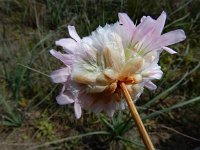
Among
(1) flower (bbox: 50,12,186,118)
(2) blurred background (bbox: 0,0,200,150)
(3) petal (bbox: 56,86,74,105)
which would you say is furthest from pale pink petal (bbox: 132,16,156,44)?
(2) blurred background (bbox: 0,0,200,150)

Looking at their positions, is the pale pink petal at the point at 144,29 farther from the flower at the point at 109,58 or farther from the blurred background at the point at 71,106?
the blurred background at the point at 71,106

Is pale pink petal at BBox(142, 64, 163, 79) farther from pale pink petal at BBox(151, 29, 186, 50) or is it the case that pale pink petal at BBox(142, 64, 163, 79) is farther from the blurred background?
the blurred background

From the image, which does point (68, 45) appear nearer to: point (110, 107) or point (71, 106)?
point (110, 107)

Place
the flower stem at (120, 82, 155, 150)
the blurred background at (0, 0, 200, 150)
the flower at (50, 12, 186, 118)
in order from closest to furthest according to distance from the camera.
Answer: the flower stem at (120, 82, 155, 150) < the flower at (50, 12, 186, 118) < the blurred background at (0, 0, 200, 150)

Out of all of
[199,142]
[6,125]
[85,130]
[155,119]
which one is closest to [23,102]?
[6,125]

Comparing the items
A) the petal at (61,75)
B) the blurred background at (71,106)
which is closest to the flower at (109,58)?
the petal at (61,75)

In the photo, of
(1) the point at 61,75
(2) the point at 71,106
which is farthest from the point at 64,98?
(2) the point at 71,106
